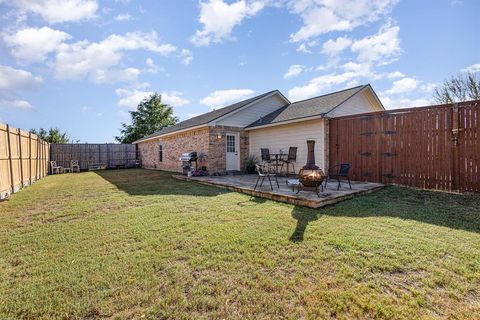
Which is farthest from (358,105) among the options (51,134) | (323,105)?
(51,134)

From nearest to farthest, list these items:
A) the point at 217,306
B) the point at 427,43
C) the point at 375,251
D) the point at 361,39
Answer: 1. the point at 217,306
2. the point at 375,251
3. the point at 427,43
4. the point at 361,39

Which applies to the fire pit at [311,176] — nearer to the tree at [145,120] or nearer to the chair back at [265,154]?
the chair back at [265,154]

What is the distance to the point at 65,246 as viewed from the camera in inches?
124

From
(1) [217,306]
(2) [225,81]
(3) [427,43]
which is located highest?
(2) [225,81]

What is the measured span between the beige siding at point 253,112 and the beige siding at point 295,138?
75 cm

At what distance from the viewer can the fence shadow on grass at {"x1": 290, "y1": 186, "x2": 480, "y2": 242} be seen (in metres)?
3.80

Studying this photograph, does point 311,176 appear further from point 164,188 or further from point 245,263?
point 164,188

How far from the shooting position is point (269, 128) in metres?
10.9

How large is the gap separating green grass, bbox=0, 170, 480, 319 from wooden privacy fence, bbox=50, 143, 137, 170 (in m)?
16.5

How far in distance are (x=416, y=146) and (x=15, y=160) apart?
1269 cm

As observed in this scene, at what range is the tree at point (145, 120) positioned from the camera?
3016 cm

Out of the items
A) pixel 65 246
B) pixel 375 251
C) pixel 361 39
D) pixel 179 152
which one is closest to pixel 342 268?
pixel 375 251

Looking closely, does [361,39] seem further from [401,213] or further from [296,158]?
[401,213]

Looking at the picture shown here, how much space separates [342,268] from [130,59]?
1321cm
